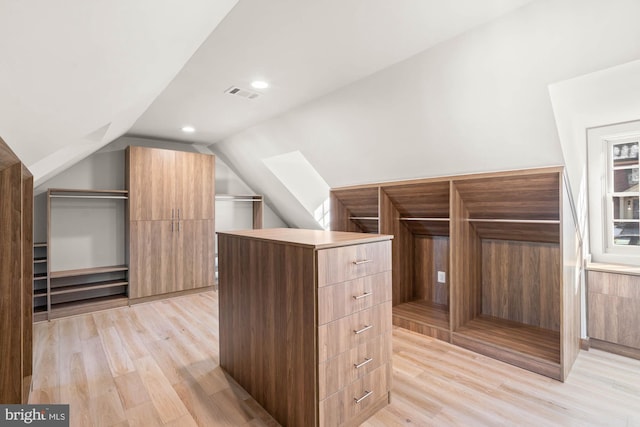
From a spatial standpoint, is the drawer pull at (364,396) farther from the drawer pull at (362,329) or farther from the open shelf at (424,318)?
the open shelf at (424,318)

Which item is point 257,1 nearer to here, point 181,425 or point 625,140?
point 181,425

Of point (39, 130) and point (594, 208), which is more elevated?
point (39, 130)

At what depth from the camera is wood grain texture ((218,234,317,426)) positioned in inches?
63.2

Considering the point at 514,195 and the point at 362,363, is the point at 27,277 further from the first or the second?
the point at 514,195

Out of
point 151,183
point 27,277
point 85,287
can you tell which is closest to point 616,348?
point 27,277

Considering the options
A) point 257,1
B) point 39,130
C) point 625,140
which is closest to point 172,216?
point 39,130

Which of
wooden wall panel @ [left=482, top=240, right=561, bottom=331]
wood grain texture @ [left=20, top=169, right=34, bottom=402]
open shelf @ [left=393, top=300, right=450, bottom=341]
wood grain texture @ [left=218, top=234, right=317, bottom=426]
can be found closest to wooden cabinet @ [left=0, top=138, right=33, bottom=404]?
wood grain texture @ [left=20, top=169, right=34, bottom=402]

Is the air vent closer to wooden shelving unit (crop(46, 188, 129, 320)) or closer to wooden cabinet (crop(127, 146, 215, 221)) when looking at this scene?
wooden cabinet (crop(127, 146, 215, 221))

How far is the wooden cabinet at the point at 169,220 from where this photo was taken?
13.3 feet

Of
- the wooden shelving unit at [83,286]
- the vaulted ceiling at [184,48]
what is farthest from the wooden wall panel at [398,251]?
the wooden shelving unit at [83,286]

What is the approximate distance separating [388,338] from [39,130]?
2143 mm

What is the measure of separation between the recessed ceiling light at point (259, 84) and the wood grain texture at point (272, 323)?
4.24ft

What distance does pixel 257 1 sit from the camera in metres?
1.60

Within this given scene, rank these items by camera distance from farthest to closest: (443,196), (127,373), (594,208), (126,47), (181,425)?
(443,196) < (594,208) < (127,373) < (181,425) < (126,47)
